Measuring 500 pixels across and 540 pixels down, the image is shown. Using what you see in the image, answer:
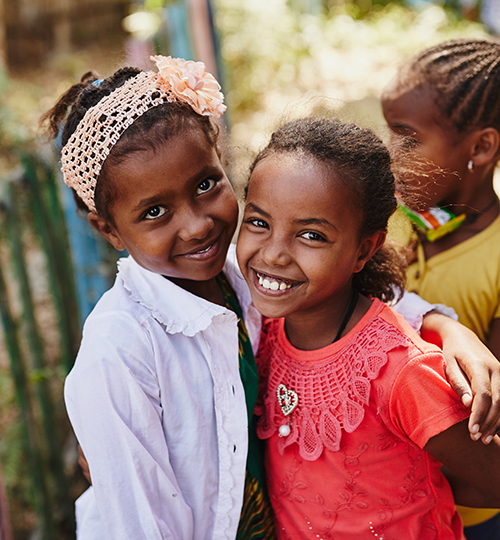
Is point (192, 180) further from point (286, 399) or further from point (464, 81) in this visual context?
point (464, 81)

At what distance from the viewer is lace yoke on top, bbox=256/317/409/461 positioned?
1.36 m

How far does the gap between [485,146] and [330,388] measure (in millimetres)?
1095

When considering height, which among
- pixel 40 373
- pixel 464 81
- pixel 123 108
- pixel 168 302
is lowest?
pixel 40 373

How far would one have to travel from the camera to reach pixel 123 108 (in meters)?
1.38

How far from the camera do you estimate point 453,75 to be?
1.88m

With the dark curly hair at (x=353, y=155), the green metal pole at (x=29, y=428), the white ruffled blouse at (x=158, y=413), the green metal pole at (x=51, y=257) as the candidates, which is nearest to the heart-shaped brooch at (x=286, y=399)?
the white ruffled blouse at (x=158, y=413)

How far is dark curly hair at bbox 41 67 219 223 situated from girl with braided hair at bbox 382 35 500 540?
79 cm

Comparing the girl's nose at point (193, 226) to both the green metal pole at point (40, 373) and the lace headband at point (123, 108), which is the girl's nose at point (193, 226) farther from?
the green metal pole at point (40, 373)

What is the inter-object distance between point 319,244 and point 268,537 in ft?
3.12

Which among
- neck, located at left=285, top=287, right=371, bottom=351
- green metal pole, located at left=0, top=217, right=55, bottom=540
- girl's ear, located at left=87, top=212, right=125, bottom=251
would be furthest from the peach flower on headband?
green metal pole, located at left=0, top=217, right=55, bottom=540

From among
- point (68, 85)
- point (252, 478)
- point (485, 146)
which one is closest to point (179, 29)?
point (68, 85)

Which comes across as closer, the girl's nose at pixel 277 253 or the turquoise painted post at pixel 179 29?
the girl's nose at pixel 277 253

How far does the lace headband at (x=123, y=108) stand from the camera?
1375mm

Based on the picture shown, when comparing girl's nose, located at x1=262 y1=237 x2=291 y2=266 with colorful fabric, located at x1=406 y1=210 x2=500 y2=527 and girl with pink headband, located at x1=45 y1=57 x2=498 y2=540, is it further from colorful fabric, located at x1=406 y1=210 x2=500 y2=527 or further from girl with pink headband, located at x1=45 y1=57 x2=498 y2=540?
colorful fabric, located at x1=406 y1=210 x2=500 y2=527
